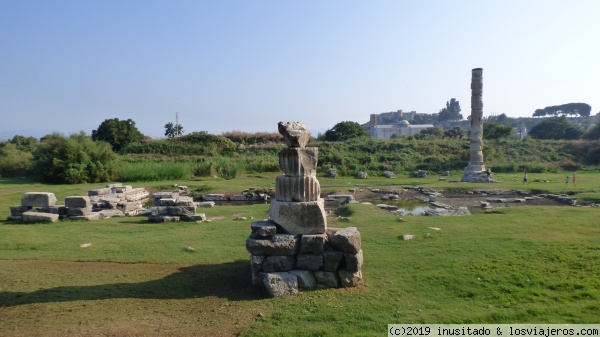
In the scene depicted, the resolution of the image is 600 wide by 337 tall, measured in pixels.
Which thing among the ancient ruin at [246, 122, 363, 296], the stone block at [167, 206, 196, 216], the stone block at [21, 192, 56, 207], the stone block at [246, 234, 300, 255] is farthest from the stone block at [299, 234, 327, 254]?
the stone block at [21, 192, 56, 207]

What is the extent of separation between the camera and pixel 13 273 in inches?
340

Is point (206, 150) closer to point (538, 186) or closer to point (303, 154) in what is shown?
point (538, 186)

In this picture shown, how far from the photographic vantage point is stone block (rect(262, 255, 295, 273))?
773 cm

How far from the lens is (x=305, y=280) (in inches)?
301

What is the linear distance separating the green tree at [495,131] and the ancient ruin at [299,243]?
152 ft

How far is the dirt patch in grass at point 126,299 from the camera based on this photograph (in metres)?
6.28

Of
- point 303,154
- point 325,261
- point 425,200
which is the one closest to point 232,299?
point 325,261

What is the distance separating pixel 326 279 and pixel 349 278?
433mm

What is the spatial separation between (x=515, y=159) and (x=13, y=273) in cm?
4408

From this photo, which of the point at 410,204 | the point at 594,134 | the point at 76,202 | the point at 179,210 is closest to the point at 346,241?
the point at 179,210

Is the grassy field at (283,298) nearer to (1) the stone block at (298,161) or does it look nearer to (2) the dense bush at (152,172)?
(1) the stone block at (298,161)

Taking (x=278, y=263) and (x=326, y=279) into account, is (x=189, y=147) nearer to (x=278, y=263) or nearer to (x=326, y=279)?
(x=278, y=263)

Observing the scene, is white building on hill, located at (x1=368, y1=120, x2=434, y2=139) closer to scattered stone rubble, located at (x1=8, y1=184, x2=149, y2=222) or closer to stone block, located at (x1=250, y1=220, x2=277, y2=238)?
scattered stone rubble, located at (x1=8, y1=184, x2=149, y2=222)

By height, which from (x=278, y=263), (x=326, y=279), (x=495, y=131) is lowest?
(x=326, y=279)
